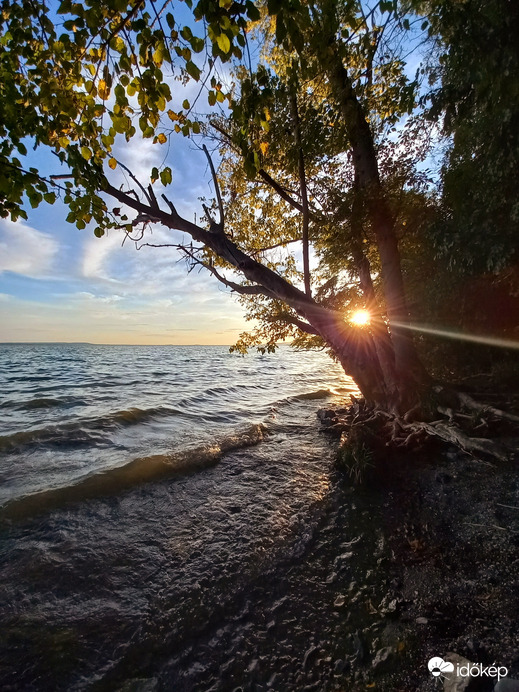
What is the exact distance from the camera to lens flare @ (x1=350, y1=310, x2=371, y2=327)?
35.6ft

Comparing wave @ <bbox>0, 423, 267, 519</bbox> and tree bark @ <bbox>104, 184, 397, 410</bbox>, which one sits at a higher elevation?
tree bark @ <bbox>104, 184, 397, 410</bbox>

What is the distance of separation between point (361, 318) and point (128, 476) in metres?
8.95

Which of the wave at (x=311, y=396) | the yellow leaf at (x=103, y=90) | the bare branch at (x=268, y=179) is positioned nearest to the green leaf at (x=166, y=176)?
the yellow leaf at (x=103, y=90)

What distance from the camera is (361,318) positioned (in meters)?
11.4

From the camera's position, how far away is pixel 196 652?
3.45 metres

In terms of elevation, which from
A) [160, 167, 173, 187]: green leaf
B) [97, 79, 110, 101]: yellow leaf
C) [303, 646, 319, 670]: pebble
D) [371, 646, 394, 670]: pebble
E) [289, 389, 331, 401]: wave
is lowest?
[289, 389, 331, 401]: wave

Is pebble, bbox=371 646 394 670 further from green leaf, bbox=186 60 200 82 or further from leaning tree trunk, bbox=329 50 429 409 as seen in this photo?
leaning tree trunk, bbox=329 50 429 409

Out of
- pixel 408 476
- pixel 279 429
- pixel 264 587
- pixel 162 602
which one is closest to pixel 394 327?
pixel 408 476

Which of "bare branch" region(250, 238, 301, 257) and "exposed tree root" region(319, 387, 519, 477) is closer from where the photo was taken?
"exposed tree root" region(319, 387, 519, 477)

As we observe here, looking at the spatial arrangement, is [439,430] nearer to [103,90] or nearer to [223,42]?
[223,42]

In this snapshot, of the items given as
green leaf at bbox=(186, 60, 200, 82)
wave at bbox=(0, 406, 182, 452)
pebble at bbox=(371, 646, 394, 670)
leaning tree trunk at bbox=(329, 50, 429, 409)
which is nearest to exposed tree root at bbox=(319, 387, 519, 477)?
leaning tree trunk at bbox=(329, 50, 429, 409)

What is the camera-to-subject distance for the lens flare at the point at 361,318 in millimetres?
10864

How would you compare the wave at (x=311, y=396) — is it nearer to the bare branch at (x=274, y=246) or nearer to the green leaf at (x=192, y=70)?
the bare branch at (x=274, y=246)

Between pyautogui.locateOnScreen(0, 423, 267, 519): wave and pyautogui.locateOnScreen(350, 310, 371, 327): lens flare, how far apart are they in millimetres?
5383
